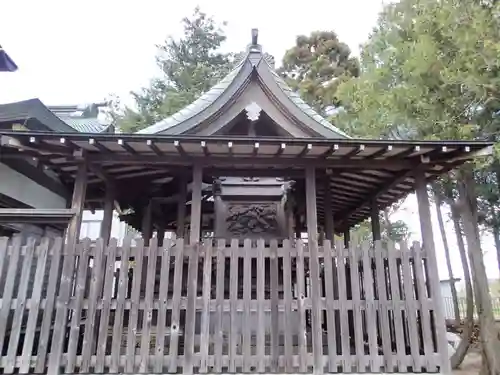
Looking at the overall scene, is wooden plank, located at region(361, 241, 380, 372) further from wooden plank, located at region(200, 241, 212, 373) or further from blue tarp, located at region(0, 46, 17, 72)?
blue tarp, located at region(0, 46, 17, 72)

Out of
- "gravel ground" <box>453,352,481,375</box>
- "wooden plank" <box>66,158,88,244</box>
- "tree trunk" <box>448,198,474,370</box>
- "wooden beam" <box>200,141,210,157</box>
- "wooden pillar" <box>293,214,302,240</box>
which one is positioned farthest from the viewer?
"tree trunk" <box>448,198,474,370</box>

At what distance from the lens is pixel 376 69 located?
821 centimetres

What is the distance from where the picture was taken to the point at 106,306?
421 cm

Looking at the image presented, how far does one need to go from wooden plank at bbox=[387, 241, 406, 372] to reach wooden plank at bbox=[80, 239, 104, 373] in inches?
131

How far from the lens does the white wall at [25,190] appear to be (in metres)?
5.82

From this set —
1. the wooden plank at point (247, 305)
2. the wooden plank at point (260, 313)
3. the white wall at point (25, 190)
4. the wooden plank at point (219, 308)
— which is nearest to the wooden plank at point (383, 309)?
the wooden plank at point (260, 313)

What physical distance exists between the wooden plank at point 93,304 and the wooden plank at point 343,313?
2.71 meters

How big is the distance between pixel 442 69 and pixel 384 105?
1.19 meters

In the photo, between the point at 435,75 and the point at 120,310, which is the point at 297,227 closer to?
the point at 435,75

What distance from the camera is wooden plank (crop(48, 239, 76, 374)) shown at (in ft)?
13.0

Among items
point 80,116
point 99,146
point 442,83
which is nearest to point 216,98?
point 99,146

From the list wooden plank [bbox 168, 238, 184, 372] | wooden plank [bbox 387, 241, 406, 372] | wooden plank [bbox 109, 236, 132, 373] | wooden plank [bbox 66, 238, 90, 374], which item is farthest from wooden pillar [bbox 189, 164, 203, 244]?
wooden plank [bbox 387, 241, 406, 372]

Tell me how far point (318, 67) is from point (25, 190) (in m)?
11.6

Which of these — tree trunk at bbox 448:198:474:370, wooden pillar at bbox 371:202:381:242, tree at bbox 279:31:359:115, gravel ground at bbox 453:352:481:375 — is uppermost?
tree at bbox 279:31:359:115
